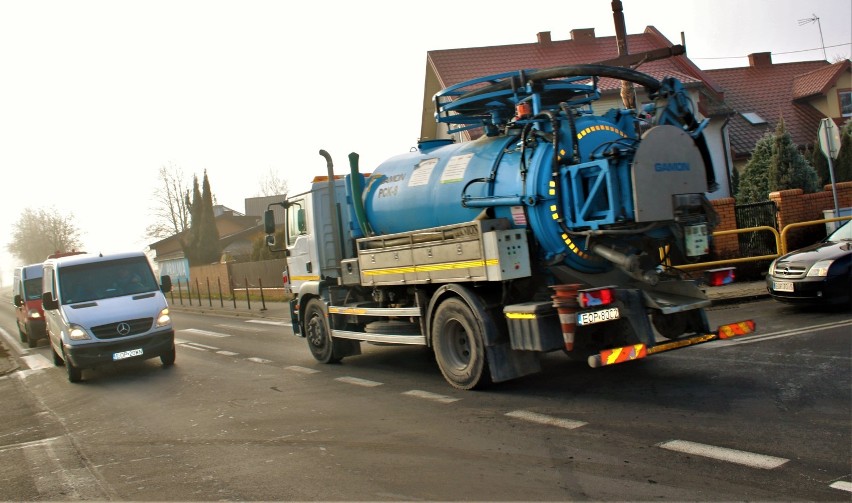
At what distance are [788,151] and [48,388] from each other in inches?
775


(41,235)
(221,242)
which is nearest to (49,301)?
(221,242)

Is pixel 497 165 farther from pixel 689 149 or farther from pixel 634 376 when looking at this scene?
pixel 634 376

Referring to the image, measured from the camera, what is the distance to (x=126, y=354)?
12148 millimetres

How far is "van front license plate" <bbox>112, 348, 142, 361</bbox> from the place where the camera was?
39.5 ft

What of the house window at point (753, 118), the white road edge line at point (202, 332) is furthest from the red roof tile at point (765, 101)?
the white road edge line at point (202, 332)

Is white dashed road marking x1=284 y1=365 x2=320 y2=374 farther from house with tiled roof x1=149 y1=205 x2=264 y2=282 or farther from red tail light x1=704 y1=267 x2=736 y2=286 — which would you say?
house with tiled roof x1=149 y1=205 x2=264 y2=282

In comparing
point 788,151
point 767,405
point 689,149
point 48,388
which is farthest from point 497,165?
point 788,151

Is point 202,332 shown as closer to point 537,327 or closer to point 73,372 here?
point 73,372

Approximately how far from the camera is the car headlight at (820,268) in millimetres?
10562

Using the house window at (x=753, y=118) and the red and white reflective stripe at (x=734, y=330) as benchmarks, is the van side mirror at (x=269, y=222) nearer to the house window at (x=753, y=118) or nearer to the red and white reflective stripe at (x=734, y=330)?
the red and white reflective stripe at (x=734, y=330)

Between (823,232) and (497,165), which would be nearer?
(497,165)

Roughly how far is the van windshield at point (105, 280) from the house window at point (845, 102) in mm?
32612

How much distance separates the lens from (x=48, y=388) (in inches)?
471

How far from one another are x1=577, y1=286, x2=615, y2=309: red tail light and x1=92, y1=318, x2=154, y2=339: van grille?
8.33m
